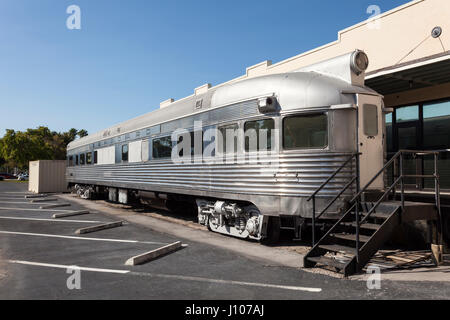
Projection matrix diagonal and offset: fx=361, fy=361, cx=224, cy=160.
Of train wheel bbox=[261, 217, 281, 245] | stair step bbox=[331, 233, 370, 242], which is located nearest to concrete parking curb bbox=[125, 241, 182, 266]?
train wheel bbox=[261, 217, 281, 245]

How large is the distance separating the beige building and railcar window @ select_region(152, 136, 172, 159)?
6.28 m

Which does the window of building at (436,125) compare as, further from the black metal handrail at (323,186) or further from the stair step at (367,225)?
the stair step at (367,225)

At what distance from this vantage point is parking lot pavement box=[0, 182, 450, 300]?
5.11 m

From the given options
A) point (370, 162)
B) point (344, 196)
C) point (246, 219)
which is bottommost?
point (246, 219)

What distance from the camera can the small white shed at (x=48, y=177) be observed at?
1212 inches

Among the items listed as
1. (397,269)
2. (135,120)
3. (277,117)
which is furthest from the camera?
(135,120)

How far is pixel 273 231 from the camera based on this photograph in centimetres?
857

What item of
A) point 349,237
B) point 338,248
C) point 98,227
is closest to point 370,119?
point 349,237

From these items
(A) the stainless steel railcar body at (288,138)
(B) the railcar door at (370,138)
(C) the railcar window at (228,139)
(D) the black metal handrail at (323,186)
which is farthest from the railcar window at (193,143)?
(B) the railcar door at (370,138)

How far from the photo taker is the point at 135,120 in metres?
15.0

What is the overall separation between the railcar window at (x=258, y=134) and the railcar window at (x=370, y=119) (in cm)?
192
